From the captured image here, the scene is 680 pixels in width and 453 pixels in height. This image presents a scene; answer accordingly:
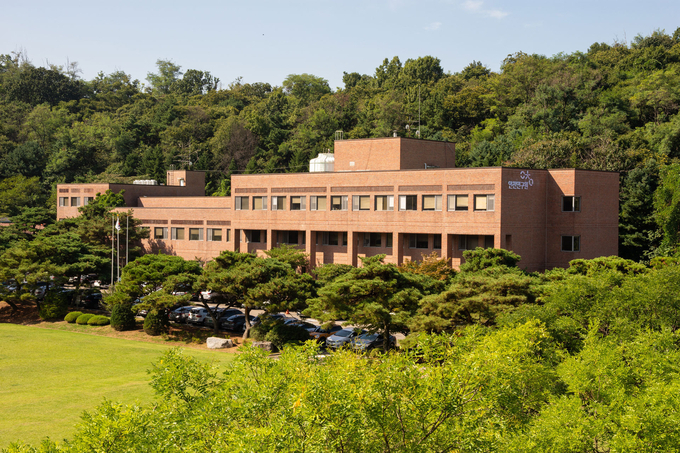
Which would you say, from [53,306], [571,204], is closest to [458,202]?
[571,204]

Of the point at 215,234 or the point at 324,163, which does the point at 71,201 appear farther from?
the point at 324,163

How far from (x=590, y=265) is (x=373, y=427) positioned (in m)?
26.6

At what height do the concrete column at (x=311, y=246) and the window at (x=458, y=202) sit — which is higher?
the window at (x=458, y=202)

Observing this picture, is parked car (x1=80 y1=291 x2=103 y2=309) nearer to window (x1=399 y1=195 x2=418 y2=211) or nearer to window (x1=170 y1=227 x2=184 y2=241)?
window (x1=170 y1=227 x2=184 y2=241)

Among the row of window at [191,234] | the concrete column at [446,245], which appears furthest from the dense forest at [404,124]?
the row of window at [191,234]

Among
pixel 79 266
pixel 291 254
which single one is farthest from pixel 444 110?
pixel 79 266

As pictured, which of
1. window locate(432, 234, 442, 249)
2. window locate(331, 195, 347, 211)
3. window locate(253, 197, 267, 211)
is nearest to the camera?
window locate(432, 234, 442, 249)

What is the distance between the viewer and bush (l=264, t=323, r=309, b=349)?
146 feet

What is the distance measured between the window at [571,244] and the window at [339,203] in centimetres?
2025

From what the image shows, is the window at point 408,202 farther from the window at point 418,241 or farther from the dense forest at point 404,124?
the dense forest at point 404,124

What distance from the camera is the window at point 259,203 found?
214 feet

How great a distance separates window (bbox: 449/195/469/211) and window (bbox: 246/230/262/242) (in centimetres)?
2271

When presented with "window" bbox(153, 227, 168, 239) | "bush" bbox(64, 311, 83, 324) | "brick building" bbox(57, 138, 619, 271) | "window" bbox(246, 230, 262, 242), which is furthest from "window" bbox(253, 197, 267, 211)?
"bush" bbox(64, 311, 83, 324)

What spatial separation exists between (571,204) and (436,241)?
11954mm
